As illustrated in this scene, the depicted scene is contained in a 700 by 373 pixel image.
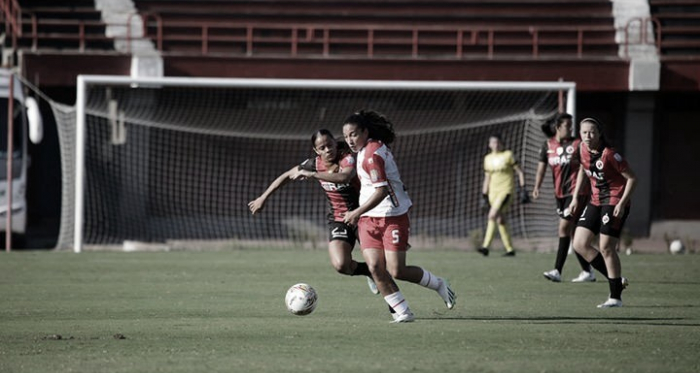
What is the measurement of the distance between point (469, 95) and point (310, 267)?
10467mm

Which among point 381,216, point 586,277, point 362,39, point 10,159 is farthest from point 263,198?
point 362,39

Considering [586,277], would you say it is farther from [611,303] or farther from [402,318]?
[402,318]

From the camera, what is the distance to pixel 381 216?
955 cm

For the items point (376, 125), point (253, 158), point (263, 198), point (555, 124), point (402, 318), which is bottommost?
point (402, 318)

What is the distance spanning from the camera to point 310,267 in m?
16.7

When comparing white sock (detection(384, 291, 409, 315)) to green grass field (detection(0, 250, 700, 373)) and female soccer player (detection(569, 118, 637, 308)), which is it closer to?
green grass field (detection(0, 250, 700, 373))

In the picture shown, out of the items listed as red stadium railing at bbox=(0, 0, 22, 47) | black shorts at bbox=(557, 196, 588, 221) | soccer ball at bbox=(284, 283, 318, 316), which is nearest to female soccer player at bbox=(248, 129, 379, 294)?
soccer ball at bbox=(284, 283, 318, 316)

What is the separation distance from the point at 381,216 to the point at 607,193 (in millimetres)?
2934

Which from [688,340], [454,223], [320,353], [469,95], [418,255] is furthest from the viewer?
[469,95]

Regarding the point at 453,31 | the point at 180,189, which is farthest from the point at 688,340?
the point at 453,31

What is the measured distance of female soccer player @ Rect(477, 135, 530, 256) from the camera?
18734mm

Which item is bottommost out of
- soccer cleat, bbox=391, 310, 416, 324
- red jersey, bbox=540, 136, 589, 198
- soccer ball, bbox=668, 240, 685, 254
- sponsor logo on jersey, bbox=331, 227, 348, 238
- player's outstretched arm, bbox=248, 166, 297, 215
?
soccer ball, bbox=668, 240, 685, 254

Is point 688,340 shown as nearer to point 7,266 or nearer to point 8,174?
point 7,266

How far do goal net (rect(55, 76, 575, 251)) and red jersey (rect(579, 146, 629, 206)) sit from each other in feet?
32.1
